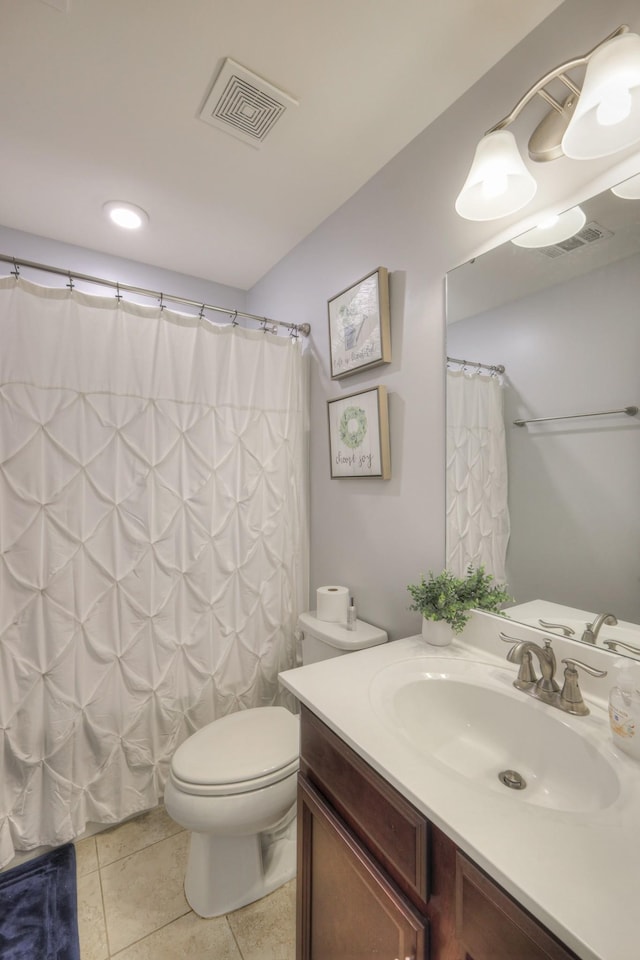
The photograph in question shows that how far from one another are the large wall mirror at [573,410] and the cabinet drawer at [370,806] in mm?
584

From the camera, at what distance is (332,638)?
4.83ft

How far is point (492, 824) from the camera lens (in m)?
0.58

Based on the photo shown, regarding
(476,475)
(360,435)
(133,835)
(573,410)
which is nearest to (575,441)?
(573,410)

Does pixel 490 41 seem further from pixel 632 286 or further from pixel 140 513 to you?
pixel 140 513

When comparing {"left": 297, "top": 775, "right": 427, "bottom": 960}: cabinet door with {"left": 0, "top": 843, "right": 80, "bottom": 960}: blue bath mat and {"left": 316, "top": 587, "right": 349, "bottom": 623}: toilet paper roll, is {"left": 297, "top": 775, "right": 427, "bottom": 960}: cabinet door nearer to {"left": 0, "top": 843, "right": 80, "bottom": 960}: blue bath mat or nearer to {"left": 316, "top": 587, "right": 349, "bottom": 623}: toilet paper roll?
{"left": 316, "top": 587, "right": 349, "bottom": 623}: toilet paper roll

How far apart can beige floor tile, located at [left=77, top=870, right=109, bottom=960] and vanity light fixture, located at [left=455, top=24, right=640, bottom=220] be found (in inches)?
89.1

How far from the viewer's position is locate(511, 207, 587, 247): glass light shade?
3.14 feet

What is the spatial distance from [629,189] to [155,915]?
231 cm

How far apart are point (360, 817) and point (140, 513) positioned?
1.20 metres

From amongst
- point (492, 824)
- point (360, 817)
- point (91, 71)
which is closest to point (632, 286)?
point (492, 824)

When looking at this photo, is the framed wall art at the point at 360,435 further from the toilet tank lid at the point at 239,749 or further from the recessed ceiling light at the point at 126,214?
the recessed ceiling light at the point at 126,214

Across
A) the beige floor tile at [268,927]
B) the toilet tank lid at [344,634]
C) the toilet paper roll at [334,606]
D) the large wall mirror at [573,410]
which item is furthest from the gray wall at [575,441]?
the beige floor tile at [268,927]

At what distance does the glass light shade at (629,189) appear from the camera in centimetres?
86

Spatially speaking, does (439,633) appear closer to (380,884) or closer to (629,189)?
(380,884)
